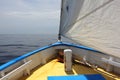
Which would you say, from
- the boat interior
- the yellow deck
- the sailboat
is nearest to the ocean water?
the boat interior

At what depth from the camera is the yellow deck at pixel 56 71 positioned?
4578 millimetres

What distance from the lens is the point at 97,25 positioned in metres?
3.07

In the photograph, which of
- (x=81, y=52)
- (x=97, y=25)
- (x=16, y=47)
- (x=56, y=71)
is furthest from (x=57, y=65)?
(x=16, y=47)

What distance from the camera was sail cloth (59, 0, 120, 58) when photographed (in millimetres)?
2678

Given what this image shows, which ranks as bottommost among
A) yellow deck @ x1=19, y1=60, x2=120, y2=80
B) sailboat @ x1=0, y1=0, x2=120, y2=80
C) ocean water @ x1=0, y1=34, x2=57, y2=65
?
ocean water @ x1=0, y1=34, x2=57, y2=65

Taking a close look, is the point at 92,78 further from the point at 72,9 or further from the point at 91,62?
the point at 72,9

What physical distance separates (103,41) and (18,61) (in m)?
2.39

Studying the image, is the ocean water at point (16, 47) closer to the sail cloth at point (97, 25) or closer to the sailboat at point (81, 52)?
the sailboat at point (81, 52)

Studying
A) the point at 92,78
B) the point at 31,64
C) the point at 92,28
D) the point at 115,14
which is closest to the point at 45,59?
the point at 31,64

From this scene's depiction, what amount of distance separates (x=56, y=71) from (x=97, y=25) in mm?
2337

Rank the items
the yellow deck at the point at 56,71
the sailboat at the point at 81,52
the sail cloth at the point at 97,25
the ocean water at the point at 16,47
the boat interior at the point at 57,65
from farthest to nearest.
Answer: the ocean water at the point at 16,47 < the yellow deck at the point at 56,71 < the boat interior at the point at 57,65 < the sailboat at the point at 81,52 < the sail cloth at the point at 97,25

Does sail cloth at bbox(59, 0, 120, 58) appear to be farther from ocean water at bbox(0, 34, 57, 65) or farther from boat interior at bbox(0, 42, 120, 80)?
ocean water at bbox(0, 34, 57, 65)

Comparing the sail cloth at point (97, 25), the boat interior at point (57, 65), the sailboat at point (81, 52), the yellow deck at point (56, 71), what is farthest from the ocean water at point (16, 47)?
the sail cloth at point (97, 25)

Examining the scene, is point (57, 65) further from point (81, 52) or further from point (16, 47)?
point (16, 47)
